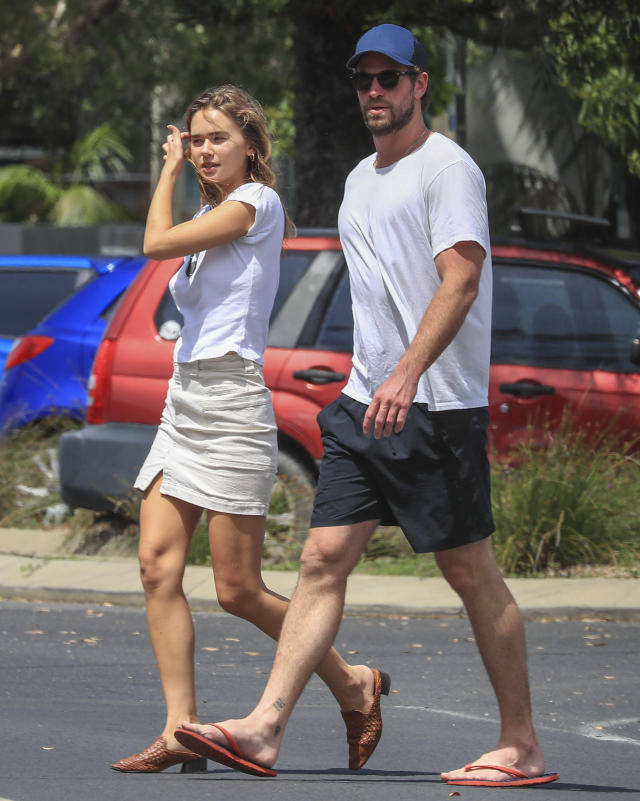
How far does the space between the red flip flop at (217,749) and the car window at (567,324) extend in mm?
4184

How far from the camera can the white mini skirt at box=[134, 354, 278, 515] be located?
174 inches

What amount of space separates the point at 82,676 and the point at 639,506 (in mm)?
3346

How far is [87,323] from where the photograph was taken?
9.62m

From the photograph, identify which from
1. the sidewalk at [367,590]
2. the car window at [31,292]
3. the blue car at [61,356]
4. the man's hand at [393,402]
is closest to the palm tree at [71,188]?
the car window at [31,292]

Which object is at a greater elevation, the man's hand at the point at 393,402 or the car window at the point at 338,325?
the man's hand at the point at 393,402

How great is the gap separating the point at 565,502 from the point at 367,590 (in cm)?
111

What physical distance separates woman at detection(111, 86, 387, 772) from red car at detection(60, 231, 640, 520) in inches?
132

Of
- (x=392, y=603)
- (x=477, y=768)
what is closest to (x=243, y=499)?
(x=477, y=768)

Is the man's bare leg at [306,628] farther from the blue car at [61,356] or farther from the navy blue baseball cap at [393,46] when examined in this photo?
the blue car at [61,356]

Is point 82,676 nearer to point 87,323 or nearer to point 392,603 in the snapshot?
point 392,603

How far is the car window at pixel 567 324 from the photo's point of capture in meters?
7.90

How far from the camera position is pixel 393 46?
429 centimetres

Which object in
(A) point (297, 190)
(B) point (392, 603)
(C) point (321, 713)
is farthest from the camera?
(A) point (297, 190)

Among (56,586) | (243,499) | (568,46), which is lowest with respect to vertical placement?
(56,586)
